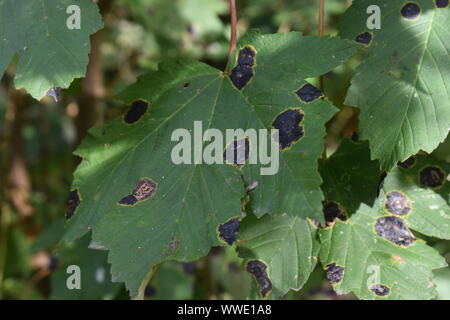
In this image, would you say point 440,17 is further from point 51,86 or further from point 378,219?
point 51,86

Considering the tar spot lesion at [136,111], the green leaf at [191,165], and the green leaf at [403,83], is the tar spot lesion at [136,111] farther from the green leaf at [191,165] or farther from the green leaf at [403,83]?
the green leaf at [403,83]

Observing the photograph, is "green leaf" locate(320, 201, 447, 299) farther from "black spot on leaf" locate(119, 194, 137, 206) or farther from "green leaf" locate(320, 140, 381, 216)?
"black spot on leaf" locate(119, 194, 137, 206)

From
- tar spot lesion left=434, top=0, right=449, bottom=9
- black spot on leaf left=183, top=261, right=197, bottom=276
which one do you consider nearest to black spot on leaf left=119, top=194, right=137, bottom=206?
tar spot lesion left=434, top=0, right=449, bottom=9

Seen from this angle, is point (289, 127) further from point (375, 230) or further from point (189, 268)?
point (189, 268)

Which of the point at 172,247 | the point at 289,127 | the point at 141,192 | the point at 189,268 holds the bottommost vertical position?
the point at 189,268

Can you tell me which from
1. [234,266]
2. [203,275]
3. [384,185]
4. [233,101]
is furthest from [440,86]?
[234,266]

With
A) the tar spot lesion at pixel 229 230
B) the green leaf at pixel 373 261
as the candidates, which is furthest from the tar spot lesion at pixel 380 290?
the tar spot lesion at pixel 229 230

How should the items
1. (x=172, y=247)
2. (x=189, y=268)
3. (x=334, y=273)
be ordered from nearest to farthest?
(x=172, y=247), (x=334, y=273), (x=189, y=268)

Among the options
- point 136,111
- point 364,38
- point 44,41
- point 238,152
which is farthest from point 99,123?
point 364,38
